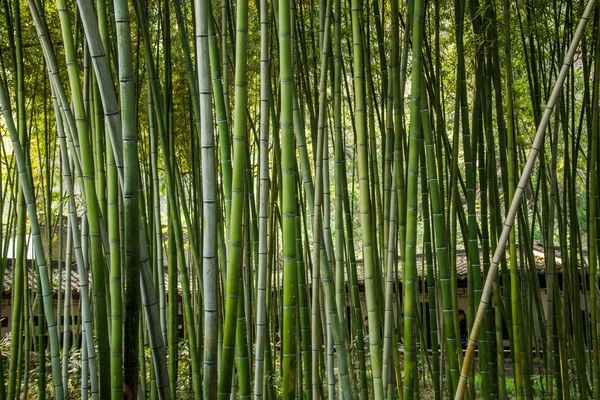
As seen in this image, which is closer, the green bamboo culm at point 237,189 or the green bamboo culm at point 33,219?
the green bamboo culm at point 237,189

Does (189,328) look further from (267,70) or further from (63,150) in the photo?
(267,70)

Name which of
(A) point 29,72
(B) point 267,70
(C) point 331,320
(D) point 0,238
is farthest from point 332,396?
(A) point 29,72

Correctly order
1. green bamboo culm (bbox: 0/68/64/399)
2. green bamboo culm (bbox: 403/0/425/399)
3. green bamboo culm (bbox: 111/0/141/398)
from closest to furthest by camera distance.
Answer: green bamboo culm (bbox: 111/0/141/398)
green bamboo culm (bbox: 403/0/425/399)
green bamboo culm (bbox: 0/68/64/399)

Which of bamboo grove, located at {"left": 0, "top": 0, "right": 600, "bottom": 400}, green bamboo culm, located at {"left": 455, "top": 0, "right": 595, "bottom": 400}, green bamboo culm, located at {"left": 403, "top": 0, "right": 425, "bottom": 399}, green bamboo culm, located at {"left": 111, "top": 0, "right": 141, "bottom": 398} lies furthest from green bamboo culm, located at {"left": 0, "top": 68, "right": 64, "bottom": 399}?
green bamboo culm, located at {"left": 455, "top": 0, "right": 595, "bottom": 400}

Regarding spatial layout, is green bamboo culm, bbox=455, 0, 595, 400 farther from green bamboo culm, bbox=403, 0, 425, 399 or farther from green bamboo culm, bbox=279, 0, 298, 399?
green bamboo culm, bbox=279, 0, 298, 399

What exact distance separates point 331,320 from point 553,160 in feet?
3.80

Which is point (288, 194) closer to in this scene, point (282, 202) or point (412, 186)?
point (282, 202)

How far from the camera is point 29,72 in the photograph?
4.21 meters

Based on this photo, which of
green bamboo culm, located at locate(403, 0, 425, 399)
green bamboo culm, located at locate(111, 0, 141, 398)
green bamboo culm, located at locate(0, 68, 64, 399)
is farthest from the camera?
green bamboo culm, located at locate(0, 68, 64, 399)

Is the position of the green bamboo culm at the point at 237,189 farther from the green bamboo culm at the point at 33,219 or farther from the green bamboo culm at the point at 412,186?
the green bamboo culm at the point at 33,219

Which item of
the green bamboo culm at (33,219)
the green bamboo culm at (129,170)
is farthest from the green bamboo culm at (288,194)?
the green bamboo culm at (33,219)

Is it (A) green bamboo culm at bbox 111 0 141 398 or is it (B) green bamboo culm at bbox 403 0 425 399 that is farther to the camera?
(B) green bamboo culm at bbox 403 0 425 399

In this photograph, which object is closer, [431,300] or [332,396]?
[332,396]

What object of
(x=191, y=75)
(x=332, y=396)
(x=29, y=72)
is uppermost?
(x=29, y=72)
